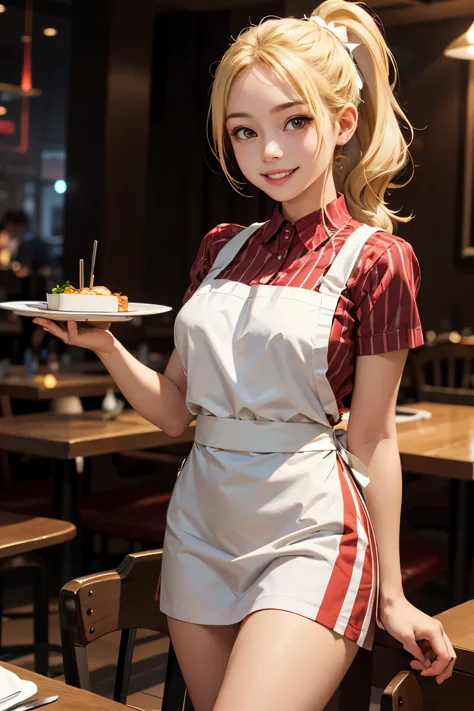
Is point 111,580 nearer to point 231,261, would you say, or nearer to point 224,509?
point 224,509

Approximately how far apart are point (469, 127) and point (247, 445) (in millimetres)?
6060

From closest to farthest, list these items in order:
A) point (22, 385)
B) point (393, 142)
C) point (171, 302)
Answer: point (393, 142) → point (22, 385) → point (171, 302)

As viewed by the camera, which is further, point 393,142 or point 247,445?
point 393,142

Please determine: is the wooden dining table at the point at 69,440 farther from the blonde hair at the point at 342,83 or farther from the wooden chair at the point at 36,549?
the blonde hair at the point at 342,83

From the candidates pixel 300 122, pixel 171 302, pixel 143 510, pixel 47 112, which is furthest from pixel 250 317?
pixel 47 112

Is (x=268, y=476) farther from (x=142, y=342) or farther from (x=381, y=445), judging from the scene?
(x=142, y=342)

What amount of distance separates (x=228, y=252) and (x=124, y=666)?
666 mm

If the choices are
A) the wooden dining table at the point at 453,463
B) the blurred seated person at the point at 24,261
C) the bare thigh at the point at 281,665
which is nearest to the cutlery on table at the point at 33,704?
the bare thigh at the point at 281,665

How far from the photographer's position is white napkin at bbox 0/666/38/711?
117cm

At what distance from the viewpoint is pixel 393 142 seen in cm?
165

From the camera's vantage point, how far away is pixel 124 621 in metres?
1.60

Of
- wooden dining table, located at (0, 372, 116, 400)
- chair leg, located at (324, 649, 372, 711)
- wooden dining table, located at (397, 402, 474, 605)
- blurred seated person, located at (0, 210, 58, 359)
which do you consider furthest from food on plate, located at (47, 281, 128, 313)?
blurred seated person, located at (0, 210, 58, 359)

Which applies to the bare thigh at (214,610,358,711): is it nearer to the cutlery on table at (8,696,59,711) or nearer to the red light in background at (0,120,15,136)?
the cutlery on table at (8,696,59,711)

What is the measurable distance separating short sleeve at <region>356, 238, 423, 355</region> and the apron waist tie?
0.13m
